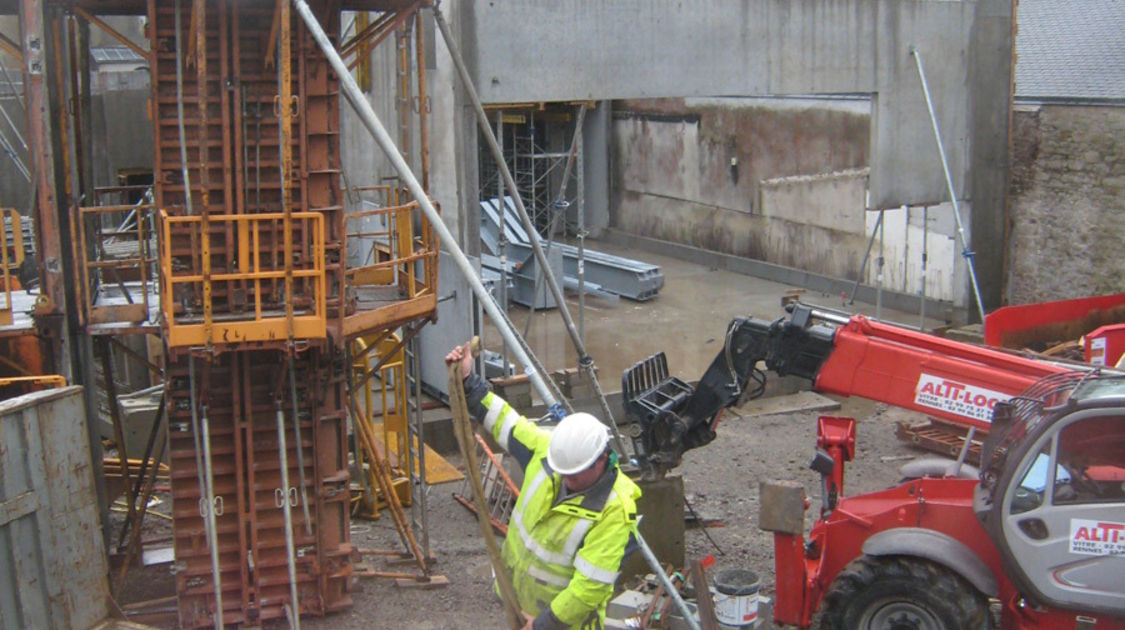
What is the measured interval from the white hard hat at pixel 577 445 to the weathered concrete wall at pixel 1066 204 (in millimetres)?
14195

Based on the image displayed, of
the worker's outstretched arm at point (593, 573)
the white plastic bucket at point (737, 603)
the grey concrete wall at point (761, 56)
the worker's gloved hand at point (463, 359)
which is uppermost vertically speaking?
the grey concrete wall at point (761, 56)

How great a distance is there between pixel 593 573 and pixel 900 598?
10.5ft

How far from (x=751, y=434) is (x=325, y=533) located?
21.5 feet

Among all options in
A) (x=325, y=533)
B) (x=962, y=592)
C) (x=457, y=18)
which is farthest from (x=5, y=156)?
(x=962, y=592)

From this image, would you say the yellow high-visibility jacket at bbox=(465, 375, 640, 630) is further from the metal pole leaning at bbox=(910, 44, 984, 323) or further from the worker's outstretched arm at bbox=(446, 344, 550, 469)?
the metal pole leaning at bbox=(910, 44, 984, 323)

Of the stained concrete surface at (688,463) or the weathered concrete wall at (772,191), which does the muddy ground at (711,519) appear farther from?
the weathered concrete wall at (772,191)

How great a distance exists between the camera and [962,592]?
7.50 m

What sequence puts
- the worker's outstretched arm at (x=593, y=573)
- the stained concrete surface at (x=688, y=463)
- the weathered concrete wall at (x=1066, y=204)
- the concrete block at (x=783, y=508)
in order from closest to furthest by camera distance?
1. the worker's outstretched arm at (x=593, y=573)
2. the concrete block at (x=783, y=508)
3. the stained concrete surface at (x=688, y=463)
4. the weathered concrete wall at (x=1066, y=204)

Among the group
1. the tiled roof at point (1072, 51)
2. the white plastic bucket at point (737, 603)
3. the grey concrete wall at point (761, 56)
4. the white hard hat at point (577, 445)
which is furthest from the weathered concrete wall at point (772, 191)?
the white hard hat at point (577, 445)

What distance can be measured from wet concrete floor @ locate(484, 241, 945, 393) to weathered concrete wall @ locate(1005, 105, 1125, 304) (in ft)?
6.78

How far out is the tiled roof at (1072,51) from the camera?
1788 centimetres

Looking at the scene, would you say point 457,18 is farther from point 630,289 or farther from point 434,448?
point 630,289

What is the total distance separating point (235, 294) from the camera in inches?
335

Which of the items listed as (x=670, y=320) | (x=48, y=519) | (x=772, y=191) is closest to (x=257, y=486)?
(x=48, y=519)
